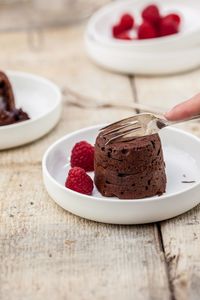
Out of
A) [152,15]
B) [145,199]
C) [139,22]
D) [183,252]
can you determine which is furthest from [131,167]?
[139,22]

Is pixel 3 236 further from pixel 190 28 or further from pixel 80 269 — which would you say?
pixel 190 28

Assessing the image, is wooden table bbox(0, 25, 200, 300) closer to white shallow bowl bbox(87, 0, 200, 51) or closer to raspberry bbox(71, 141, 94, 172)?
raspberry bbox(71, 141, 94, 172)

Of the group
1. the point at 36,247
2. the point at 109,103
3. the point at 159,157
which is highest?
the point at 159,157

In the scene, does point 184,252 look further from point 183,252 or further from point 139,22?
point 139,22

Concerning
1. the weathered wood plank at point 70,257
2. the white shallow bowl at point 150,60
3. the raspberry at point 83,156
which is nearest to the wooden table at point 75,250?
the weathered wood plank at point 70,257

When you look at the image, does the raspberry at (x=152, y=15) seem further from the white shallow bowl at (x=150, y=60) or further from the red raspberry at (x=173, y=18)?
the white shallow bowl at (x=150, y=60)

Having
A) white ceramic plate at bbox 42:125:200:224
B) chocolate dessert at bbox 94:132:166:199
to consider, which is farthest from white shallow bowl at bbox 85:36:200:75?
chocolate dessert at bbox 94:132:166:199

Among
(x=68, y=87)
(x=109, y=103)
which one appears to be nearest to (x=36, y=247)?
(x=109, y=103)

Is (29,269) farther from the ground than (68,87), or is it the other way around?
(29,269)
